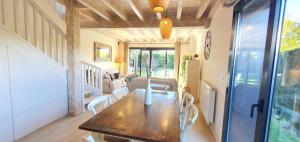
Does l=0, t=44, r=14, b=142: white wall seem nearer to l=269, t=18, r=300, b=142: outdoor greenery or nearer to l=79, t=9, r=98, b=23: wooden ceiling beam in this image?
l=79, t=9, r=98, b=23: wooden ceiling beam

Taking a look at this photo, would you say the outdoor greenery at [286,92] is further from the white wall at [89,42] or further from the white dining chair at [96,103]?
the white wall at [89,42]

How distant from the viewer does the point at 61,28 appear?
3334 mm

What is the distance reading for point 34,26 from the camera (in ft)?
9.36

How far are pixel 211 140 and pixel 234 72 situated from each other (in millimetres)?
1287

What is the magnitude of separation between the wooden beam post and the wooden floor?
0.36 meters

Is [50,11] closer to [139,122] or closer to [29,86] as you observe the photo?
[29,86]

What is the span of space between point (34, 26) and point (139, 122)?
9.70 feet

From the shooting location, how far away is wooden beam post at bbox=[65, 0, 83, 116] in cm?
315

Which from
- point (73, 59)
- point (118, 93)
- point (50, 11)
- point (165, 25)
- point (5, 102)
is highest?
point (50, 11)

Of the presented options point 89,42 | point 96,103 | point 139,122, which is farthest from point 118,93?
point 89,42

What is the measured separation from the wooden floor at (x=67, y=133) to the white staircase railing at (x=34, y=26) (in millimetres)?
1227

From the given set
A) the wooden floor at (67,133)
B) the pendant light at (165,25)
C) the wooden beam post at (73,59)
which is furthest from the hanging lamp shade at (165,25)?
the wooden beam post at (73,59)

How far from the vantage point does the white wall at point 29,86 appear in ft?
7.25

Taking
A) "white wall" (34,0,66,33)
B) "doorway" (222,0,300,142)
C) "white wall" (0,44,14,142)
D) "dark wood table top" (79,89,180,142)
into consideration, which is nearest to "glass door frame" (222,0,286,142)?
"doorway" (222,0,300,142)
